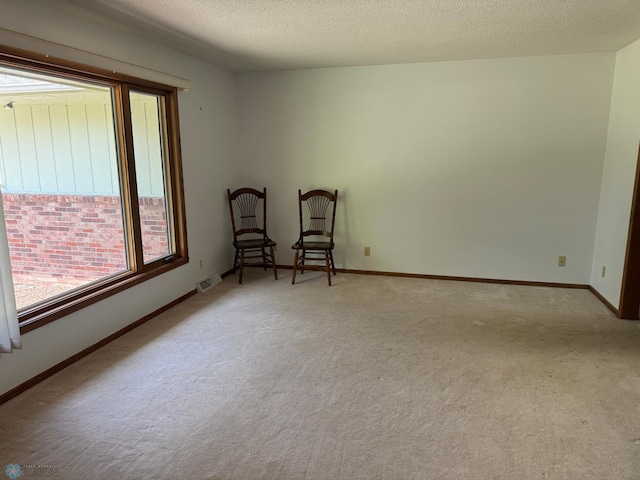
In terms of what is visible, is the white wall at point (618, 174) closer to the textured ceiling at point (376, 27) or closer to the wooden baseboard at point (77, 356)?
the textured ceiling at point (376, 27)

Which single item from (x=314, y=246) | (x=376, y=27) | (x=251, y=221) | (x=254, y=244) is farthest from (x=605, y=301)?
(x=251, y=221)

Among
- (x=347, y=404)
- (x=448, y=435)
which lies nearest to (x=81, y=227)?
(x=347, y=404)

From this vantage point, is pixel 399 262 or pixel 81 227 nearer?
pixel 81 227

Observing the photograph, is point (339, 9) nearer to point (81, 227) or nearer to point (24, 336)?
point (81, 227)

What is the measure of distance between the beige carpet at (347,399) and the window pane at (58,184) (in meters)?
0.63

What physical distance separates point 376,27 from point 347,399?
2.53 metres

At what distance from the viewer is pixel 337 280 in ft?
15.2

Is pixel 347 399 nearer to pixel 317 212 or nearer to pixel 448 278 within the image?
pixel 448 278

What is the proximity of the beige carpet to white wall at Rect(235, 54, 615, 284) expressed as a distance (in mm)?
925

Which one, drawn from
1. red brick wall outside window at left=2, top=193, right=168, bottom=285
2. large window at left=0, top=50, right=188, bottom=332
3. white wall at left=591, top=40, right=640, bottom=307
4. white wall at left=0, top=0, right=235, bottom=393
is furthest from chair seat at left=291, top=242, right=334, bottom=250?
white wall at left=591, top=40, right=640, bottom=307

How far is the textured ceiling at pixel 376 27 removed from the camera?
2.55 m

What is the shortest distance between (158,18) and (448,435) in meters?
3.07

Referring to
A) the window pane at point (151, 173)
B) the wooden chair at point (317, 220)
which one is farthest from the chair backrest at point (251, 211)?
the window pane at point (151, 173)

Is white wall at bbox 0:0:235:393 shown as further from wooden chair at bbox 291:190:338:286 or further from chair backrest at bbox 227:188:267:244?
wooden chair at bbox 291:190:338:286
